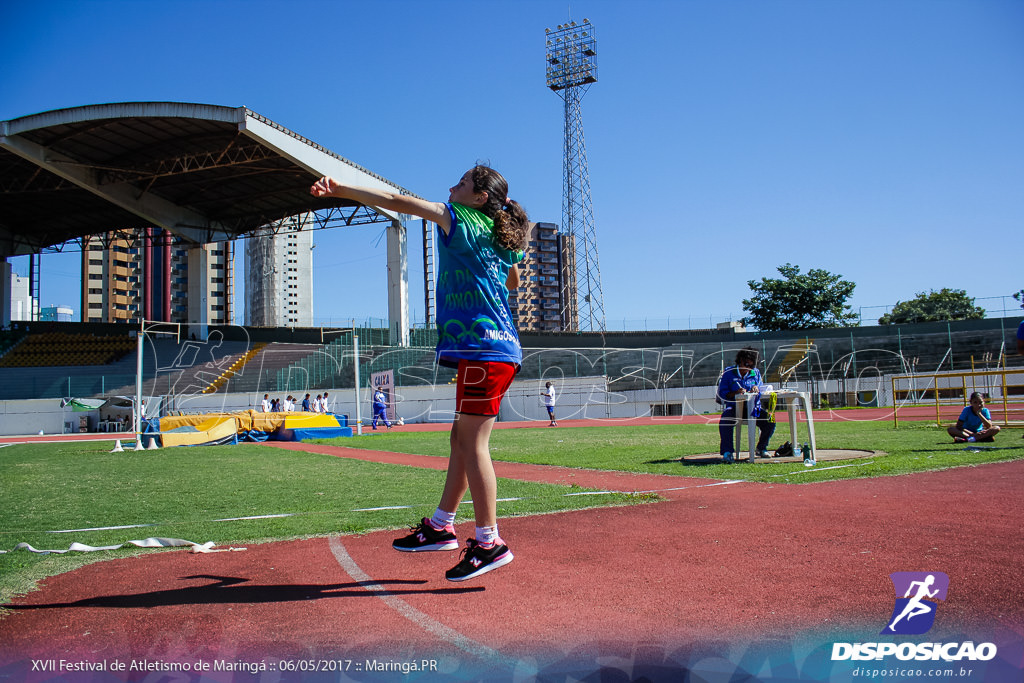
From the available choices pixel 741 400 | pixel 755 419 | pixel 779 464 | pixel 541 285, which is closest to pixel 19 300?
pixel 541 285

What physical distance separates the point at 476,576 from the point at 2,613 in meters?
1.93

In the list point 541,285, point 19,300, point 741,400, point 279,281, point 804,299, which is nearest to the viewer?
point 741,400

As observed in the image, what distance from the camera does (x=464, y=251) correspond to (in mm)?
3393

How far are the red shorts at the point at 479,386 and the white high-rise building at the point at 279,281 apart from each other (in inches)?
3974

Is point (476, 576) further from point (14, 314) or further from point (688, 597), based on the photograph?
point (14, 314)

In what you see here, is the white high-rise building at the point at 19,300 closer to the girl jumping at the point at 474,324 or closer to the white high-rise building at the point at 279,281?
the white high-rise building at the point at 279,281

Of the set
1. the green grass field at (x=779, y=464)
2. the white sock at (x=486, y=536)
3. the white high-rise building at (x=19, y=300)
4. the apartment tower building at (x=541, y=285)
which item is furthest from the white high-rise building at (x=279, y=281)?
the white sock at (x=486, y=536)

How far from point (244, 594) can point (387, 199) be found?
1893 mm

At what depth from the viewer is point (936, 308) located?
6856 centimetres

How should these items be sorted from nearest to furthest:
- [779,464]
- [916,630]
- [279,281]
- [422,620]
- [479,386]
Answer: [916,630] → [422,620] → [479,386] → [779,464] → [279,281]

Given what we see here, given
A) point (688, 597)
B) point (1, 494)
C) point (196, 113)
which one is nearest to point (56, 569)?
point (688, 597)

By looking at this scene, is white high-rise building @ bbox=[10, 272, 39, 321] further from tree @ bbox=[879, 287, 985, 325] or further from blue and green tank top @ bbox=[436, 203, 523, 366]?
blue and green tank top @ bbox=[436, 203, 523, 366]

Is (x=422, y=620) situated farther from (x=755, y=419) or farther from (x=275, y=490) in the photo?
(x=755, y=419)

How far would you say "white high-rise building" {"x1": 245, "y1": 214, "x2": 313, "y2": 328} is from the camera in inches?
4168
